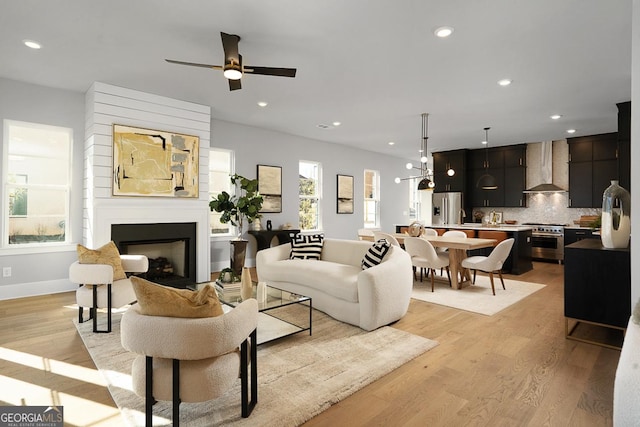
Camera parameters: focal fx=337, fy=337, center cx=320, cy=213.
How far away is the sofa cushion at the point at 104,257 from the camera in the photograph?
10.4 feet

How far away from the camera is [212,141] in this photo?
609 cm

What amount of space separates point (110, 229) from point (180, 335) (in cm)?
365

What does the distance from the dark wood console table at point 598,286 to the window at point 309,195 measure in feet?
17.7

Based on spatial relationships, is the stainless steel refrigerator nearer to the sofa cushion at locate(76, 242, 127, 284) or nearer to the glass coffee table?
the glass coffee table

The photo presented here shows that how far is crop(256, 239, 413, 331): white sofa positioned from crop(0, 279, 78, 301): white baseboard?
2.74m

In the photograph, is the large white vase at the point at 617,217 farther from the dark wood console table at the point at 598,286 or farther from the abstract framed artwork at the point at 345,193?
the abstract framed artwork at the point at 345,193

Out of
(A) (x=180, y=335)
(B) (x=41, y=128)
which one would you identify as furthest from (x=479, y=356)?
(B) (x=41, y=128)

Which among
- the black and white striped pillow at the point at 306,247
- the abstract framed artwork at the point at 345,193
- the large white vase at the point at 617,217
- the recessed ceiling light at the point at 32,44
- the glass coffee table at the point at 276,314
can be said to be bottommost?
the glass coffee table at the point at 276,314

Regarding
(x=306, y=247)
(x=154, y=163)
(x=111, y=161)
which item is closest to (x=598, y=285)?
(x=306, y=247)

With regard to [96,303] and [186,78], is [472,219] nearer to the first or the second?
[186,78]

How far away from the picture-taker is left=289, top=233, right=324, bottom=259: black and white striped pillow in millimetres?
4516

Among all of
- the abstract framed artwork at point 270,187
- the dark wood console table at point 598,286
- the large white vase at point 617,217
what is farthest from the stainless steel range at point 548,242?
the abstract framed artwork at point 270,187

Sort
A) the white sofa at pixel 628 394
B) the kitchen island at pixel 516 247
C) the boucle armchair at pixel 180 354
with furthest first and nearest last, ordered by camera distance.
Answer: the kitchen island at pixel 516 247 < the boucle armchair at pixel 180 354 < the white sofa at pixel 628 394

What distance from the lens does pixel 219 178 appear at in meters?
6.34
